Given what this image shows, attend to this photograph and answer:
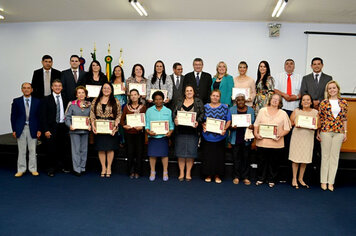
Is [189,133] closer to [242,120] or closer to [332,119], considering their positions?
[242,120]

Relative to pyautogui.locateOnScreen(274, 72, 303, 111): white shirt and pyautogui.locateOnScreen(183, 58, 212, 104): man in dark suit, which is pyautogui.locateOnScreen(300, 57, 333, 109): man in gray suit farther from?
pyautogui.locateOnScreen(183, 58, 212, 104): man in dark suit

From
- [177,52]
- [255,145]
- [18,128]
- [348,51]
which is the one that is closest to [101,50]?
[177,52]

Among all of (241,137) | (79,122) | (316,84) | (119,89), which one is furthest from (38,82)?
(316,84)

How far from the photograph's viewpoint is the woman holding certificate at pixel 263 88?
176 inches

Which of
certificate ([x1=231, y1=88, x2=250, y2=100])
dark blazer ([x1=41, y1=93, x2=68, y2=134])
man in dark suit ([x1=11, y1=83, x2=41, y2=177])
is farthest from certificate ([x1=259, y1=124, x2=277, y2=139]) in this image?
man in dark suit ([x1=11, y1=83, x2=41, y2=177])

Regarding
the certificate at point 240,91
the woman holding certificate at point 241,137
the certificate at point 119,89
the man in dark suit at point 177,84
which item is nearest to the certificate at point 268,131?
the woman holding certificate at point 241,137

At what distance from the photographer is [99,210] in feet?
10.3

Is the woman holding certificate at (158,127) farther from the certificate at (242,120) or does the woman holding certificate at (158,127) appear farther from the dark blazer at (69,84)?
the dark blazer at (69,84)

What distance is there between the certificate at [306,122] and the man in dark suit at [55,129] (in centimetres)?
384

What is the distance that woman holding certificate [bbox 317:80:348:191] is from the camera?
3.95m

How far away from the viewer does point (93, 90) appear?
4.65m

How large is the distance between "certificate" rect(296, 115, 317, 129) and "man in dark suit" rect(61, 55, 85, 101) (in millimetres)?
3803

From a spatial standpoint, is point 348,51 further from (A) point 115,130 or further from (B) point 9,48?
(B) point 9,48

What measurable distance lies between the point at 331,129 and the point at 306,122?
39 cm
